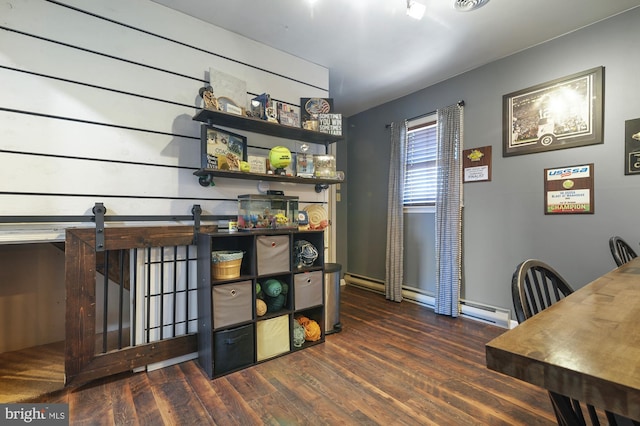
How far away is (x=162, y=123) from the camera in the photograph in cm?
213

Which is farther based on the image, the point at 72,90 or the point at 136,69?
the point at 136,69

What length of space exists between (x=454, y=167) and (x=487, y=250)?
37.5 inches

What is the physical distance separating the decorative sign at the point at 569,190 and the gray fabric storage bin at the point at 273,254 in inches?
93.4

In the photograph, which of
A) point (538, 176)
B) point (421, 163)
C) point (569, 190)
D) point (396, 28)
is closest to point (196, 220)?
point (396, 28)

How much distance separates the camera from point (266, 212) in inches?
95.2

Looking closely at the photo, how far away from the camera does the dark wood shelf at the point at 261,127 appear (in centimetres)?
215

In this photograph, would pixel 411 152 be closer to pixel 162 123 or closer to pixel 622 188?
pixel 622 188

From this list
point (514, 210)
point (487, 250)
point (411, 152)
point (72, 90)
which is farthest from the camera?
point (411, 152)

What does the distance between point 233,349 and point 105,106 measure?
188 cm

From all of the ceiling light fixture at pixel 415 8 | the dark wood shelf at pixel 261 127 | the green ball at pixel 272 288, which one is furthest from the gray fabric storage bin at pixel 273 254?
the ceiling light fixture at pixel 415 8

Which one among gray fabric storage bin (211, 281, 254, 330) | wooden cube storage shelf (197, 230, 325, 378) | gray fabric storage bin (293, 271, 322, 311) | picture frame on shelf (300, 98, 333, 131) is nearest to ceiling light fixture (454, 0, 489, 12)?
picture frame on shelf (300, 98, 333, 131)

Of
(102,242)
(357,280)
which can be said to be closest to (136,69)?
(102,242)

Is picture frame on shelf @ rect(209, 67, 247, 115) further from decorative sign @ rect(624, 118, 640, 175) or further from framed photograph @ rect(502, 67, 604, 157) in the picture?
decorative sign @ rect(624, 118, 640, 175)

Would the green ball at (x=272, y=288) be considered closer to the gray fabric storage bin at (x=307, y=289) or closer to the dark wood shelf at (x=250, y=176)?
the gray fabric storage bin at (x=307, y=289)
